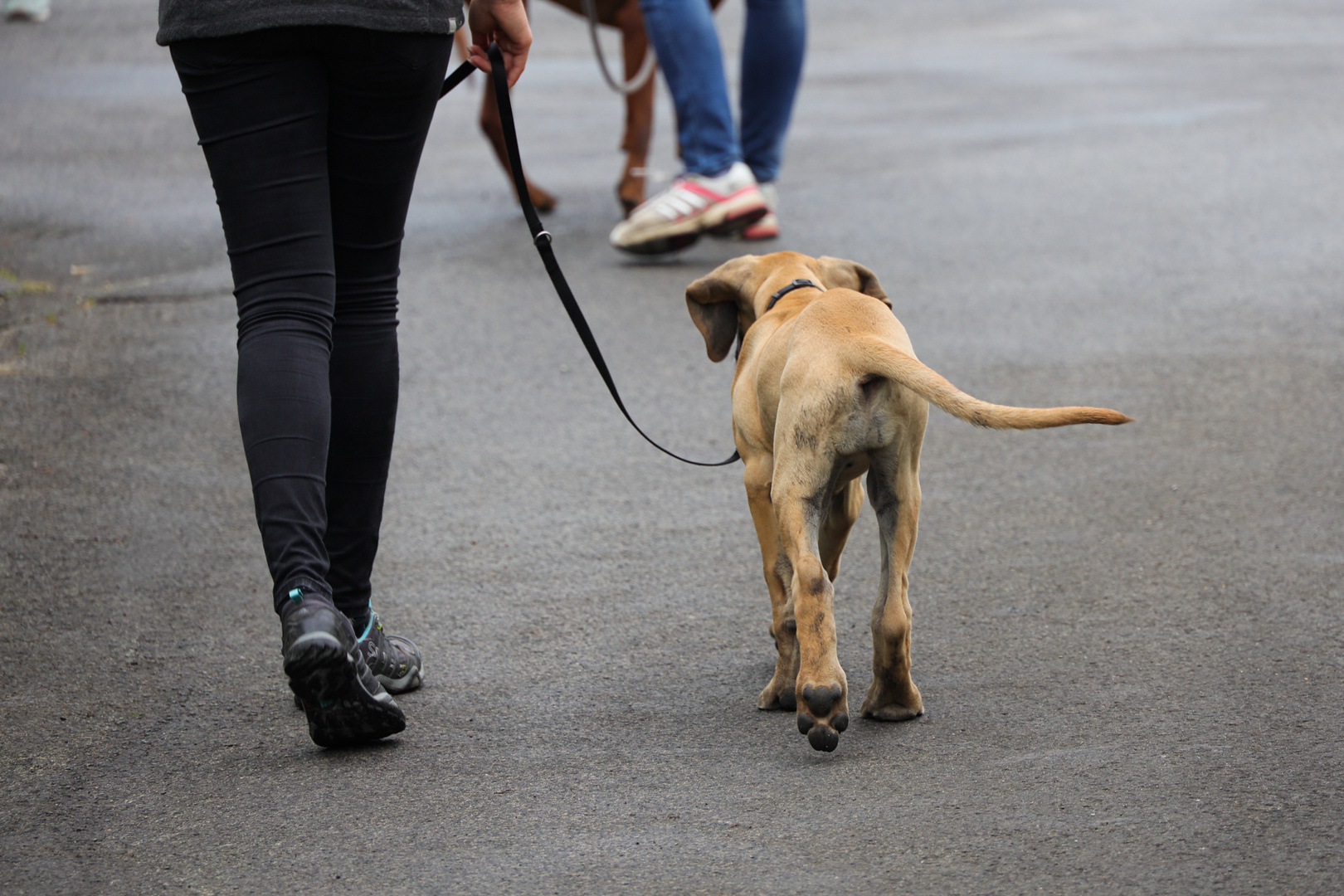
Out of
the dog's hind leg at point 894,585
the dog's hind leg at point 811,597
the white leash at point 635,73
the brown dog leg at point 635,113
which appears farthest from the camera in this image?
the brown dog leg at point 635,113

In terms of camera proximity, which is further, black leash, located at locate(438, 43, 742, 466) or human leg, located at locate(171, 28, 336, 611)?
black leash, located at locate(438, 43, 742, 466)

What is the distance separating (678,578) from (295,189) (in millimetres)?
1403

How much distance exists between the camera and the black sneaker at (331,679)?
2.32 metres

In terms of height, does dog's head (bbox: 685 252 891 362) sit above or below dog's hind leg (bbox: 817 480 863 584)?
above

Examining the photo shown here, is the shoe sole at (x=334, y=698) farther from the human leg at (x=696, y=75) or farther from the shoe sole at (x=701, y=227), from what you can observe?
the human leg at (x=696, y=75)

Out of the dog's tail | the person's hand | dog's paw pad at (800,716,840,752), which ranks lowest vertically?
dog's paw pad at (800,716,840,752)

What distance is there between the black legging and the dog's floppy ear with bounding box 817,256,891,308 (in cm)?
98

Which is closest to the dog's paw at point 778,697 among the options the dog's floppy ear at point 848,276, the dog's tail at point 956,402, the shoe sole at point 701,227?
the dog's tail at point 956,402

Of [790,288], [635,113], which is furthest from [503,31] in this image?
[635,113]

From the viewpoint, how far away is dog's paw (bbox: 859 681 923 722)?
8.91 ft

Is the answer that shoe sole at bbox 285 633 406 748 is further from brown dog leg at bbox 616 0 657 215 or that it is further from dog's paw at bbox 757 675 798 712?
brown dog leg at bbox 616 0 657 215

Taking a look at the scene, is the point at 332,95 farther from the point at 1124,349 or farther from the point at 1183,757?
the point at 1124,349

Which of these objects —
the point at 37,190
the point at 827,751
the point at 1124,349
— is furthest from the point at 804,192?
the point at 827,751

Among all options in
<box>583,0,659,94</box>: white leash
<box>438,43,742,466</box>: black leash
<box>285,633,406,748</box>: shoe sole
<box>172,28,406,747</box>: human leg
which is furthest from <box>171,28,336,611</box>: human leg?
<box>583,0,659,94</box>: white leash
